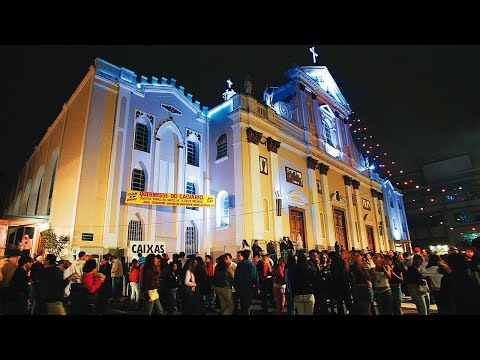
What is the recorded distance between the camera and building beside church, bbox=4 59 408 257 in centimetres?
1458

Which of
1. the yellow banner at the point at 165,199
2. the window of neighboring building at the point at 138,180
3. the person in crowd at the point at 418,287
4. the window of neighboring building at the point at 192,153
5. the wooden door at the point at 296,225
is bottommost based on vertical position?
the person in crowd at the point at 418,287

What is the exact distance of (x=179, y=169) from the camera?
58.1 feet

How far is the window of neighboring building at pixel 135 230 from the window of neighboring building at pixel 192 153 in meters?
5.18

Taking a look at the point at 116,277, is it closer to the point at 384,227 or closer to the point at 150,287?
the point at 150,287

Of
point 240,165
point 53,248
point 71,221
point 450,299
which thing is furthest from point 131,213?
point 450,299

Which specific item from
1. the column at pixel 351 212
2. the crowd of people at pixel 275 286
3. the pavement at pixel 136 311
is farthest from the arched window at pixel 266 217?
the column at pixel 351 212

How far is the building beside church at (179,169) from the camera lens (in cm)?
1458

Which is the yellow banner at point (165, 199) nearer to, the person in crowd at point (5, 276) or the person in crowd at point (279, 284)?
the person in crowd at point (5, 276)

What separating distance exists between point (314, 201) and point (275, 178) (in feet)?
14.4

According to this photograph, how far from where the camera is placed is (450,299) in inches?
212

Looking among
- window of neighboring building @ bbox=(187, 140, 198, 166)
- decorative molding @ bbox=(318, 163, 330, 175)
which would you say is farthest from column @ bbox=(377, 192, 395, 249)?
window of neighboring building @ bbox=(187, 140, 198, 166)

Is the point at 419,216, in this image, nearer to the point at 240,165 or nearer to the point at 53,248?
the point at 240,165

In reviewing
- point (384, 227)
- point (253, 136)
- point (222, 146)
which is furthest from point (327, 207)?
point (384, 227)

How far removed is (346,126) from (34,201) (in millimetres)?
28432
